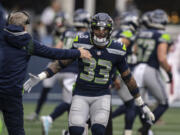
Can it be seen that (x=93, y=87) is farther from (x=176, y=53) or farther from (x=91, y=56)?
(x=176, y=53)

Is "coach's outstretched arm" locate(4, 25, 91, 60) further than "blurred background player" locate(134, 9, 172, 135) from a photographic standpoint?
No

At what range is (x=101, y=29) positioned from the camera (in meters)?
7.58

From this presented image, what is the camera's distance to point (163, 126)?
39.5 ft

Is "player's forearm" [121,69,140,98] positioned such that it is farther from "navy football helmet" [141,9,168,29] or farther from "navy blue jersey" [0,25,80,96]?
"navy football helmet" [141,9,168,29]

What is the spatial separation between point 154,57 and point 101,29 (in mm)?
2949

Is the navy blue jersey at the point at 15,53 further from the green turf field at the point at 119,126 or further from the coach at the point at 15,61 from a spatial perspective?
the green turf field at the point at 119,126

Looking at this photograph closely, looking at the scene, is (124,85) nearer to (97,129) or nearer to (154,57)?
(154,57)

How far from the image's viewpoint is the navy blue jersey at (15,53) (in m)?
7.36

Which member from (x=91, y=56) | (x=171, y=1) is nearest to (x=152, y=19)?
(x=91, y=56)

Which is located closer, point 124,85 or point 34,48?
point 34,48

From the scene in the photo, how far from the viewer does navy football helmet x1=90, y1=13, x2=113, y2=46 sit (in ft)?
24.8

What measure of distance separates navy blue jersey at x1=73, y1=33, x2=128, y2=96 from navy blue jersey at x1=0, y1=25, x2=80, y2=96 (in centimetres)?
23

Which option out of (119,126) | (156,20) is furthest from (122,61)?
(119,126)

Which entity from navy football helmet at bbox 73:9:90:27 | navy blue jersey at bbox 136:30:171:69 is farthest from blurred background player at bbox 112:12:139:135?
navy football helmet at bbox 73:9:90:27
